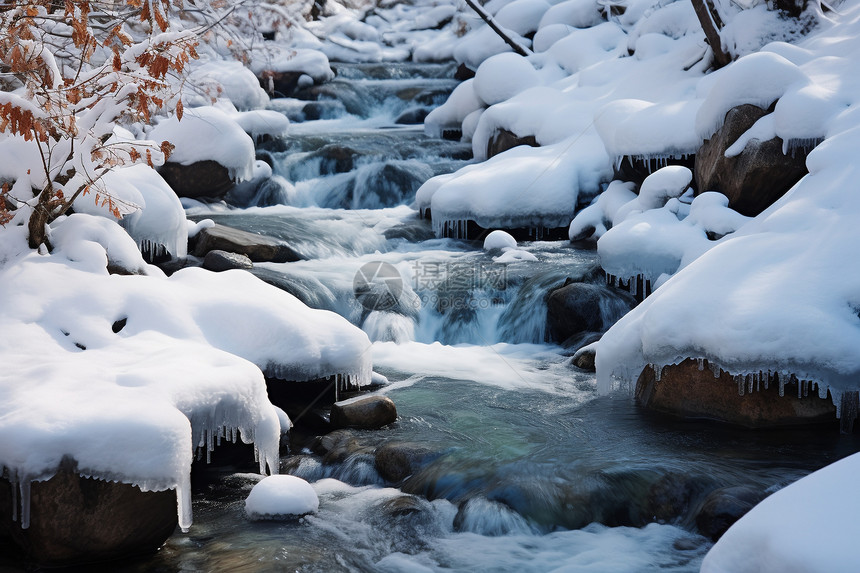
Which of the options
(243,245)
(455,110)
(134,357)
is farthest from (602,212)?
(134,357)

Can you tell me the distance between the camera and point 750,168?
7.11 metres

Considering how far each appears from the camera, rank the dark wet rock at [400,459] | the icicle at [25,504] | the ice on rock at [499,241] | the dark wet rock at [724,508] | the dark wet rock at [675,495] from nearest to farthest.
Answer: the icicle at [25,504] < the dark wet rock at [724,508] < the dark wet rock at [675,495] < the dark wet rock at [400,459] < the ice on rock at [499,241]

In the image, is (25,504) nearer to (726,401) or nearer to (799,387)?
(726,401)

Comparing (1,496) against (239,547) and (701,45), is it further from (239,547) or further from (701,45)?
(701,45)

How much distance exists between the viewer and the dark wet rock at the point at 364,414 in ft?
17.1

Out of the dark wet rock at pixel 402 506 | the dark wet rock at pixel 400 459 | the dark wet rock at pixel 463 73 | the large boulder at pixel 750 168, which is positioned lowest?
the dark wet rock at pixel 402 506

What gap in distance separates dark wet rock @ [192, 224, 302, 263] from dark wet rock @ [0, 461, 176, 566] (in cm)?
451

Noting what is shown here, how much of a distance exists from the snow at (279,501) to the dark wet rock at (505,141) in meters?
8.58

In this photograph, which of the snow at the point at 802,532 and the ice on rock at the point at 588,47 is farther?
the ice on rock at the point at 588,47

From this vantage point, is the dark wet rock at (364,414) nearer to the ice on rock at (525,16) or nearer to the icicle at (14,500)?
the icicle at (14,500)

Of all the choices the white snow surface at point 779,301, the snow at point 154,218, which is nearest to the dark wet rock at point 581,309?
the white snow surface at point 779,301

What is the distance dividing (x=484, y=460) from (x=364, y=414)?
1.02 m

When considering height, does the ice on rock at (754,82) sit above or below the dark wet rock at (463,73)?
below

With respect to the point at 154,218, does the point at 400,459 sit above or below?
below
